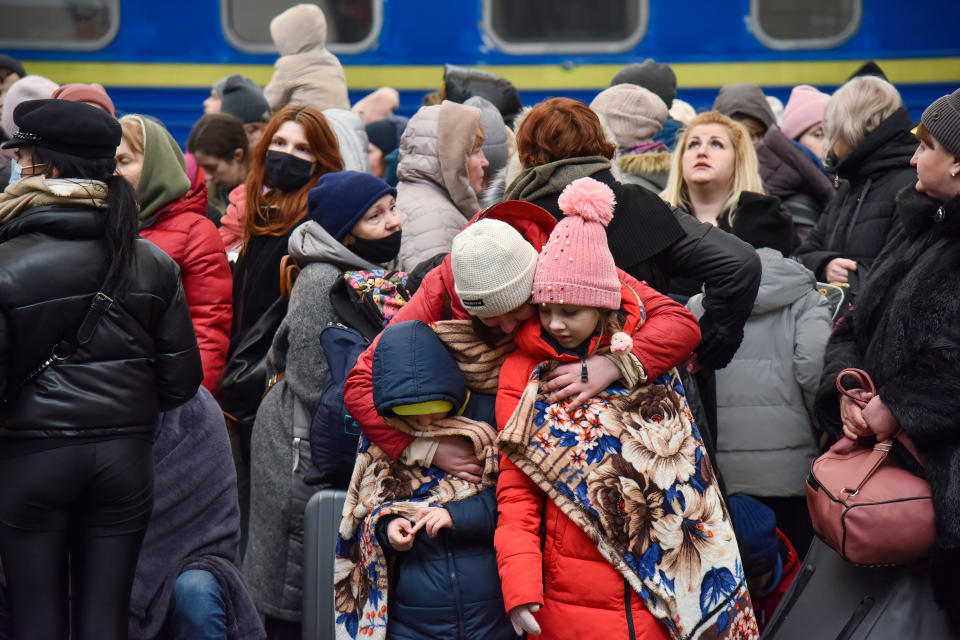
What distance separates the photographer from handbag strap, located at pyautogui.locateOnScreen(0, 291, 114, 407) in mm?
2992

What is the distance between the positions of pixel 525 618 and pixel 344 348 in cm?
129

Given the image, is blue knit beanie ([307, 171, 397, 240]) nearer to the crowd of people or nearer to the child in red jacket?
the crowd of people

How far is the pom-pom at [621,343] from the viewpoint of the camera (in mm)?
2771

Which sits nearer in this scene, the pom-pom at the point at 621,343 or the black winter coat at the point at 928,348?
the pom-pom at the point at 621,343

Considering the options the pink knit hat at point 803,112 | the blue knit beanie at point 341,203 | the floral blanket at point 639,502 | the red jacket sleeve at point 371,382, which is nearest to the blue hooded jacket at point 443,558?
the red jacket sleeve at point 371,382

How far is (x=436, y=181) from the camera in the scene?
461 centimetres

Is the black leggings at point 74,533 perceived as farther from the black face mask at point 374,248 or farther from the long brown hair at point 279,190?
the long brown hair at point 279,190

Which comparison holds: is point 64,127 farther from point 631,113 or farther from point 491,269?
point 631,113

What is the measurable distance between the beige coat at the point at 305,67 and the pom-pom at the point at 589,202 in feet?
12.2

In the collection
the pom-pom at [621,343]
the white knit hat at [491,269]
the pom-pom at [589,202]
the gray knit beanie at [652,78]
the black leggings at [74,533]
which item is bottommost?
the black leggings at [74,533]

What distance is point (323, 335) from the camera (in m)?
3.70

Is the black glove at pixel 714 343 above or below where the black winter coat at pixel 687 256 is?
below

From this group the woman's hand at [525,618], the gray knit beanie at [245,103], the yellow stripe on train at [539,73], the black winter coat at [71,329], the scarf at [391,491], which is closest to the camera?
the woman's hand at [525,618]

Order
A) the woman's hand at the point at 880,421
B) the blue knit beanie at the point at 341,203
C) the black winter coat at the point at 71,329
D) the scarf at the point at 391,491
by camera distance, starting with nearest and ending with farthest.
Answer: the scarf at the point at 391,491, the black winter coat at the point at 71,329, the woman's hand at the point at 880,421, the blue knit beanie at the point at 341,203
